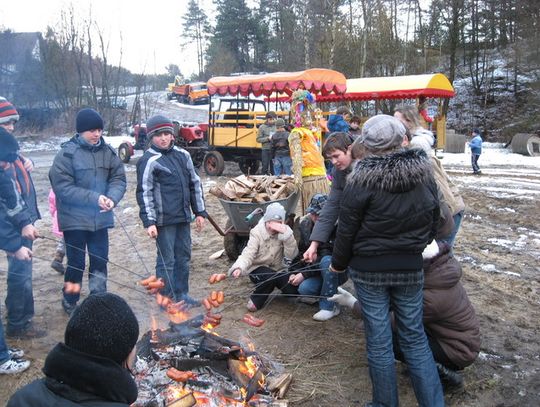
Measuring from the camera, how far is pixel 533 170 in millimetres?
15406

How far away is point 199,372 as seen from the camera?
10.9ft

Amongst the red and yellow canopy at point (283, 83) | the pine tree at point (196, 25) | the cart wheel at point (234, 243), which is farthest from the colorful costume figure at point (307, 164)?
the pine tree at point (196, 25)

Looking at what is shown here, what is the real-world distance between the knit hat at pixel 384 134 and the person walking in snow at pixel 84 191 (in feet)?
8.35

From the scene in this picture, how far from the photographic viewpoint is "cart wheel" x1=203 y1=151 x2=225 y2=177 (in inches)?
561

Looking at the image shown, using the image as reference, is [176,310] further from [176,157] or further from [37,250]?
[37,250]

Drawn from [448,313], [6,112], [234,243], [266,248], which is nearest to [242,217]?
[234,243]

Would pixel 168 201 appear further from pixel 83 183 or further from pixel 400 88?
pixel 400 88

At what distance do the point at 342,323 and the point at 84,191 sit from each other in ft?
9.04

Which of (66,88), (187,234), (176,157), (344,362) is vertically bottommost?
(344,362)

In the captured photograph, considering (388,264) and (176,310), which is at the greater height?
(388,264)

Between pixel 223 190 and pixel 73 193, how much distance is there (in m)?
2.27

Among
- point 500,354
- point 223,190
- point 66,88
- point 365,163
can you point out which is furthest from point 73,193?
point 66,88

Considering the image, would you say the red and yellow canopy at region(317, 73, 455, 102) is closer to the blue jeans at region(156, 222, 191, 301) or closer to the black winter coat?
the blue jeans at region(156, 222, 191, 301)

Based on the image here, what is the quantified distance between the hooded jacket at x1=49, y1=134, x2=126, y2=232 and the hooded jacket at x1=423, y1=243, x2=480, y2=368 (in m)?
2.91
